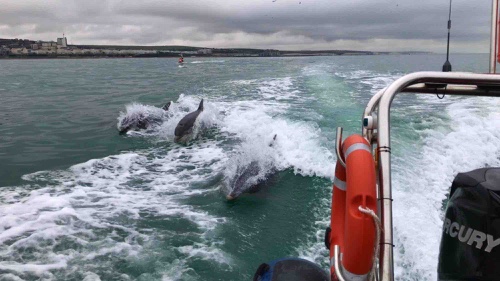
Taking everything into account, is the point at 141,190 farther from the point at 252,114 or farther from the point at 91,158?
the point at 252,114

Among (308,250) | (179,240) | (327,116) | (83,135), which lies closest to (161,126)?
(83,135)

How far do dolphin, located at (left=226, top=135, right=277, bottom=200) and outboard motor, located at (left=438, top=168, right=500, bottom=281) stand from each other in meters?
6.10

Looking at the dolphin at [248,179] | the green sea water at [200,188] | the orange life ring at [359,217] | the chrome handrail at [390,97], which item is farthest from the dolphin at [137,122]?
the orange life ring at [359,217]

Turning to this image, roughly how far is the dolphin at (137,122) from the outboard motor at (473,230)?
542 inches

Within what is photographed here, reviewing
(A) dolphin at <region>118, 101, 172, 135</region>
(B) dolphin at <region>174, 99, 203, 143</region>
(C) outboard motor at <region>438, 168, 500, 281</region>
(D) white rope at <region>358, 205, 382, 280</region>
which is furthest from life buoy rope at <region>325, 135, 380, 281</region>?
(A) dolphin at <region>118, 101, 172, 135</region>

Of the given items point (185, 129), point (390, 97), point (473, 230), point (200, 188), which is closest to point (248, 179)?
point (200, 188)

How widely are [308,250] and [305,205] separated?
71.8 inches

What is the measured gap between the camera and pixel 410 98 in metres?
20.5

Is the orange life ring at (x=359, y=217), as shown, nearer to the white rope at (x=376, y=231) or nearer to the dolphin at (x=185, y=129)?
the white rope at (x=376, y=231)

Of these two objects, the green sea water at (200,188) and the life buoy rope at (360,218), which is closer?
the life buoy rope at (360,218)

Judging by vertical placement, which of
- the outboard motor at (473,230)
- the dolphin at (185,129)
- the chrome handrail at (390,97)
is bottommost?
the dolphin at (185,129)

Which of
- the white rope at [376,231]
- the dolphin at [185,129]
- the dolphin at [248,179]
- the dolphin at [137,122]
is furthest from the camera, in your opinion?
the dolphin at [137,122]

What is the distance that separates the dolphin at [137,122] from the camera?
49.5 ft

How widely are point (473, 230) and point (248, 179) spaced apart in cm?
678
